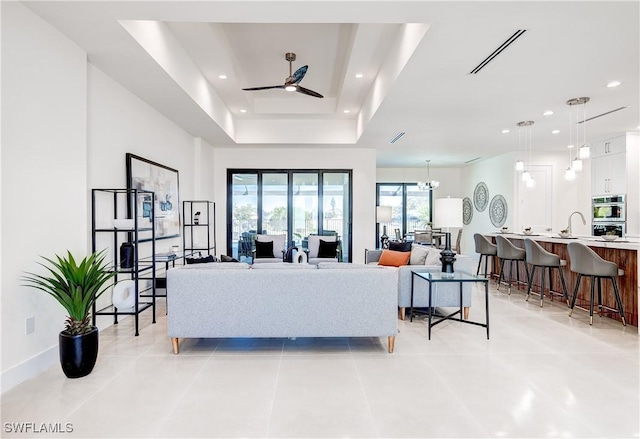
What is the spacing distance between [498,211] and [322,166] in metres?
4.50

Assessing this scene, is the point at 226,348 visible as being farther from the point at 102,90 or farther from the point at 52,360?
the point at 102,90

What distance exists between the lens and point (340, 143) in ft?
24.5

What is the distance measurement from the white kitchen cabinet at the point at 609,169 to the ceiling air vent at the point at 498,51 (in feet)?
16.0

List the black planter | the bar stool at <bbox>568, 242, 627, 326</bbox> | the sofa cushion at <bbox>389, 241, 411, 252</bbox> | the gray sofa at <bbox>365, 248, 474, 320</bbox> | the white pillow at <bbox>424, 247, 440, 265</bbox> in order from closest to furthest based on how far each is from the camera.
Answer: the black planter
the bar stool at <bbox>568, 242, 627, 326</bbox>
the gray sofa at <bbox>365, 248, 474, 320</bbox>
the white pillow at <bbox>424, 247, 440, 265</bbox>
the sofa cushion at <bbox>389, 241, 411, 252</bbox>

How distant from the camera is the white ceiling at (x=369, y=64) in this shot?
2725mm

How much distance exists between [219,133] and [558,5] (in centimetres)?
529

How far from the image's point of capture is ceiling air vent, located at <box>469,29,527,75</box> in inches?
118

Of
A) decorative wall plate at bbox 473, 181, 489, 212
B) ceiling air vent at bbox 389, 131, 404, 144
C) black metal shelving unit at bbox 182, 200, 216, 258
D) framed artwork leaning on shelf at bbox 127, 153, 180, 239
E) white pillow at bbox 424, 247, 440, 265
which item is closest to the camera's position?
white pillow at bbox 424, 247, 440, 265

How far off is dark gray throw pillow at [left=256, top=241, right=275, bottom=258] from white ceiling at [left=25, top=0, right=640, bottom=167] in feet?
6.95

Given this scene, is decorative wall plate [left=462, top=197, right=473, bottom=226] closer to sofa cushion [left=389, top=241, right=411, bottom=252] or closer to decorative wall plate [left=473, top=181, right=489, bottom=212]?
decorative wall plate [left=473, top=181, right=489, bottom=212]

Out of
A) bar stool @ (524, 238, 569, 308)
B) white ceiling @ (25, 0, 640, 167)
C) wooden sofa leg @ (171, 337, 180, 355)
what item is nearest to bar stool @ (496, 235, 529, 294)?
bar stool @ (524, 238, 569, 308)

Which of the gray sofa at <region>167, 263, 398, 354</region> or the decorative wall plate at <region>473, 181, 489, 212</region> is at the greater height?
the decorative wall plate at <region>473, 181, 489, 212</region>

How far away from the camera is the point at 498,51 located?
10.8ft

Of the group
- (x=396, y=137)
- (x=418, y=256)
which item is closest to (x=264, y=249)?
(x=418, y=256)
